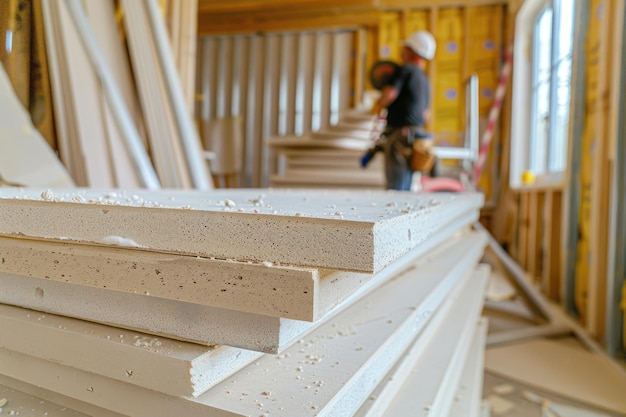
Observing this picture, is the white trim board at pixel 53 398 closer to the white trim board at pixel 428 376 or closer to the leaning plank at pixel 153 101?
the white trim board at pixel 428 376

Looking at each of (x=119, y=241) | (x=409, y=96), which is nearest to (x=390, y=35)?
(x=409, y=96)

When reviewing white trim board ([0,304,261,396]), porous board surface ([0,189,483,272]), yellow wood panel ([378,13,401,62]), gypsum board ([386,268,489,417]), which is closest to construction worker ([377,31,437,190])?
gypsum board ([386,268,489,417])

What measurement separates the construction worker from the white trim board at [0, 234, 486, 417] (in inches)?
96.3

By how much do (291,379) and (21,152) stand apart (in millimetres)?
1399

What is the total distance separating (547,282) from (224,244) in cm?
372

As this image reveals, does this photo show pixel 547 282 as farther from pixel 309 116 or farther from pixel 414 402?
pixel 309 116

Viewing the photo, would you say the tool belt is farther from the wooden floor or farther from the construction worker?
the wooden floor

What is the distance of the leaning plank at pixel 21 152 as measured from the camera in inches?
59.8

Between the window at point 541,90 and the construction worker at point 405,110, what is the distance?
4.82 ft

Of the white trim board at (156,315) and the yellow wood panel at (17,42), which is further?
the yellow wood panel at (17,42)

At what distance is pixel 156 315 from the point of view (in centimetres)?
65

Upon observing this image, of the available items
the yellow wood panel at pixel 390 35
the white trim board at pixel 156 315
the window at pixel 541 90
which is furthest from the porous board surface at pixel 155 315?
the yellow wood panel at pixel 390 35

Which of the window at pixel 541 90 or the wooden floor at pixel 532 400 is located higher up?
the window at pixel 541 90

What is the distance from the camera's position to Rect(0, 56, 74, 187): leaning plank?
4.99 ft
